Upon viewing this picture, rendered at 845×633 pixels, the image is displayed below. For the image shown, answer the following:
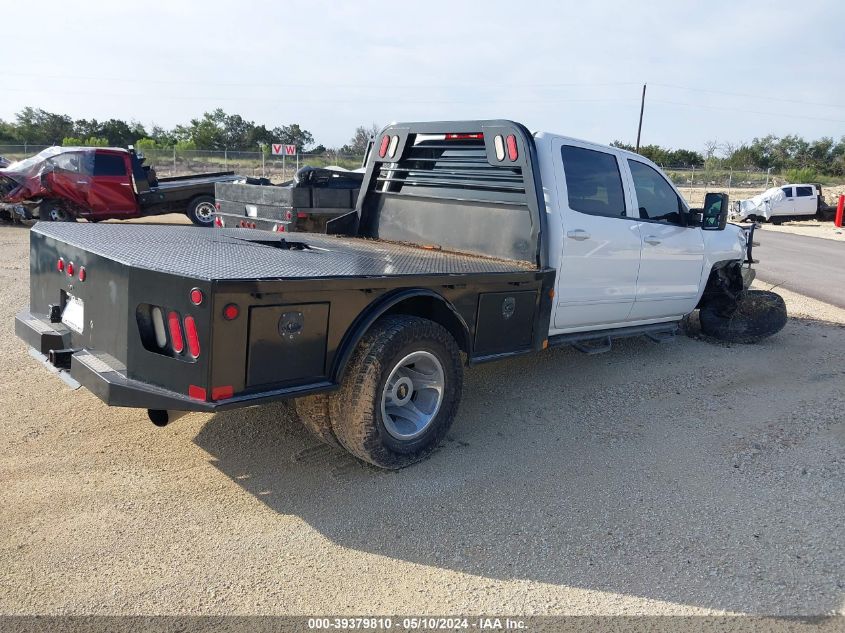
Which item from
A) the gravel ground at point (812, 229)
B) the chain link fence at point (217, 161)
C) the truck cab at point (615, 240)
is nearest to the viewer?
the truck cab at point (615, 240)

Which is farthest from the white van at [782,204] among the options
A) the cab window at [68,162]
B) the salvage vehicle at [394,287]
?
the salvage vehicle at [394,287]

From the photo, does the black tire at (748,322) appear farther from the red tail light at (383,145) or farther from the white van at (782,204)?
the white van at (782,204)

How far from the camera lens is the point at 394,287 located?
3.84m

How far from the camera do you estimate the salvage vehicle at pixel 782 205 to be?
3077 centimetres

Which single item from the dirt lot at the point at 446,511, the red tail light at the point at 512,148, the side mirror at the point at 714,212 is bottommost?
the dirt lot at the point at 446,511

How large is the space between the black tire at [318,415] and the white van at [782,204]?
1197 inches

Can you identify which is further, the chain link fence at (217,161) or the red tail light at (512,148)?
the chain link fence at (217,161)

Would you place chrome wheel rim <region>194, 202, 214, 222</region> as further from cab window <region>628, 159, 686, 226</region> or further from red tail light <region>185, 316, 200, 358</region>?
red tail light <region>185, 316, 200, 358</region>

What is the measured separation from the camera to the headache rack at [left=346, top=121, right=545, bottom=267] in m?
5.20

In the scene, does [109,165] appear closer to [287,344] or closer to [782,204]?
[287,344]

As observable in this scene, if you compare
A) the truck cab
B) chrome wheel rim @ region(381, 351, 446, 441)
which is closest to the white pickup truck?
the truck cab

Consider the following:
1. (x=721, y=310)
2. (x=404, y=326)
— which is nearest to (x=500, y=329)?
(x=404, y=326)

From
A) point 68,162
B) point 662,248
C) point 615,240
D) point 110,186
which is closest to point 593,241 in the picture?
point 615,240

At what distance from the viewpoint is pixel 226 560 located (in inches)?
128
